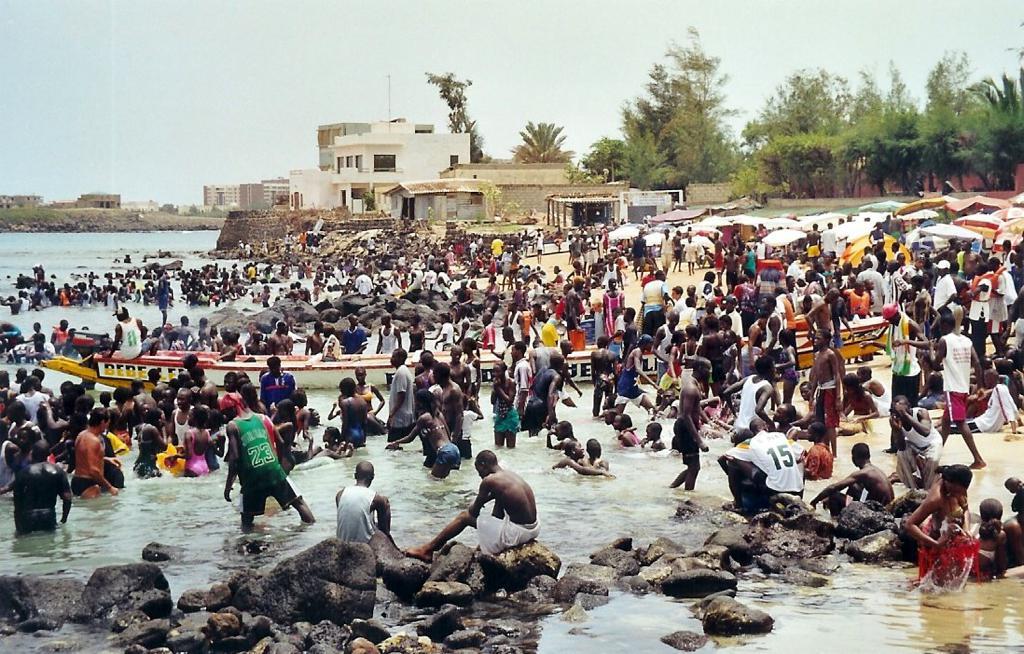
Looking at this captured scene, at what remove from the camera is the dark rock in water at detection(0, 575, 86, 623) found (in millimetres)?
10867

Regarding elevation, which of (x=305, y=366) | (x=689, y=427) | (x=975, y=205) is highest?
(x=975, y=205)

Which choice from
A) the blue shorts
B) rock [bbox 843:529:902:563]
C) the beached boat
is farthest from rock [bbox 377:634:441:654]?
the beached boat

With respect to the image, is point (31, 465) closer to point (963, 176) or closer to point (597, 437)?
point (597, 437)

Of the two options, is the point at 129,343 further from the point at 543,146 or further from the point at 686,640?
the point at 543,146

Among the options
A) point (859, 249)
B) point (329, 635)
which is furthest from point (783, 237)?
point (329, 635)

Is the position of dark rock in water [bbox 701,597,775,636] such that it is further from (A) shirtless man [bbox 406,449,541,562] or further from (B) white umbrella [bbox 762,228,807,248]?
(B) white umbrella [bbox 762,228,807,248]

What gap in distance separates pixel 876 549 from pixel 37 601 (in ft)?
24.8

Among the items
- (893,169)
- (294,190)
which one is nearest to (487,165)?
(294,190)

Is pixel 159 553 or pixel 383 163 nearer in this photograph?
pixel 159 553

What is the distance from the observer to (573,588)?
36.9 feet

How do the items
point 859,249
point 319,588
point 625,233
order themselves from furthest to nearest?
point 625,233 → point 859,249 → point 319,588

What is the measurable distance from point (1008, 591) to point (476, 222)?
204 feet

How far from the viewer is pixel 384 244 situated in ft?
229

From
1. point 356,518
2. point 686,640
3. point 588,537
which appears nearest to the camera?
point 686,640
